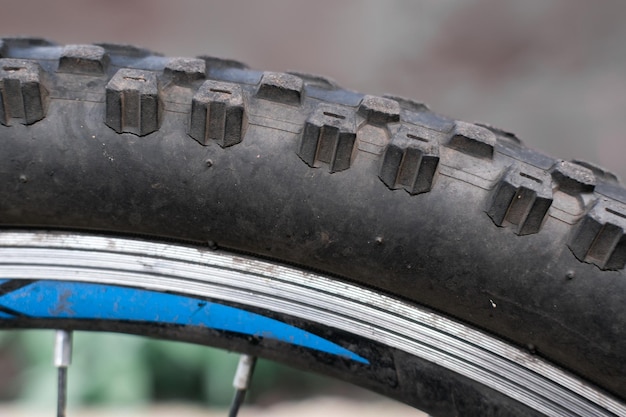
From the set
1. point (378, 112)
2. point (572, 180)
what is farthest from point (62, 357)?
point (572, 180)

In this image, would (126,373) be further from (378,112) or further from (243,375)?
(378,112)

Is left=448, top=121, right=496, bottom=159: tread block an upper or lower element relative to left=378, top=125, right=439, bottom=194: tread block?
upper

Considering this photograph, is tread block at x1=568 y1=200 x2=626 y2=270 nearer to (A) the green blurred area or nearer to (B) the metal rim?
(B) the metal rim

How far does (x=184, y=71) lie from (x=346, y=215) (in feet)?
0.65

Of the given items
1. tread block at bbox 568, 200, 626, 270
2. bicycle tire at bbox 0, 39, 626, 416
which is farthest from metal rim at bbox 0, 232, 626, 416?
tread block at bbox 568, 200, 626, 270

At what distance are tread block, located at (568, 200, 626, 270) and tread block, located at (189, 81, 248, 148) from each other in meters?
0.30

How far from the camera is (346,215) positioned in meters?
0.64

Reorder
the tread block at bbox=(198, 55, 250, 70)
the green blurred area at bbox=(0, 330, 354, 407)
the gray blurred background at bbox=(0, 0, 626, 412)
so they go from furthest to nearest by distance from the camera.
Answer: the gray blurred background at bbox=(0, 0, 626, 412), the green blurred area at bbox=(0, 330, 354, 407), the tread block at bbox=(198, 55, 250, 70)

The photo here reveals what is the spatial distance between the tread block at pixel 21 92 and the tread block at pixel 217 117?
0.44 ft

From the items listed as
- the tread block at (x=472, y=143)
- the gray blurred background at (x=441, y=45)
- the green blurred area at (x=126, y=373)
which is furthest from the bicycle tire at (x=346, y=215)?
the gray blurred background at (x=441, y=45)

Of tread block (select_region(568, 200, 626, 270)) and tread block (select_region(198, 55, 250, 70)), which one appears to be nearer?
tread block (select_region(568, 200, 626, 270))

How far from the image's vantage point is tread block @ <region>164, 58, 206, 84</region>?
2.18ft

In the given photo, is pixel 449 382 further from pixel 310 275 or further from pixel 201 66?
pixel 201 66

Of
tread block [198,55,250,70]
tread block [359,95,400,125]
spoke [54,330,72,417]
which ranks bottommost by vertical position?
spoke [54,330,72,417]
